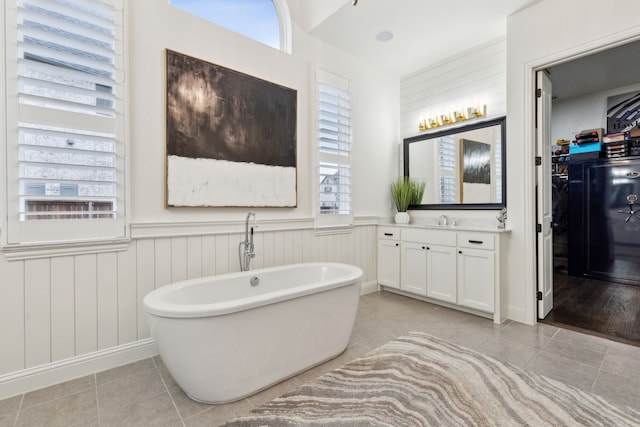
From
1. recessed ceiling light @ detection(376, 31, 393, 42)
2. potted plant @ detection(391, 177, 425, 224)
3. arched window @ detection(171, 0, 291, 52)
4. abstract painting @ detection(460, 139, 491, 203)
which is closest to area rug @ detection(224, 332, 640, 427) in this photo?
abstract painting @ detection(460, 139, 491, 203)

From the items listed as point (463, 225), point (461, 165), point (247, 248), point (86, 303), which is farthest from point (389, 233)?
point (86, 303)

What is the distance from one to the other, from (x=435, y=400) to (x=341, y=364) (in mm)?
661

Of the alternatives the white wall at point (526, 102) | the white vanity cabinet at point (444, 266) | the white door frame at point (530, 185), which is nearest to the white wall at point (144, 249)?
the white vanity cabinet at point (444, 266)

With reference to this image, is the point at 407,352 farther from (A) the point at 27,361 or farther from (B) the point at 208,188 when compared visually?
(A) the point at 27,361

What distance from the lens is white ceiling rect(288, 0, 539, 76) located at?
2844 mm

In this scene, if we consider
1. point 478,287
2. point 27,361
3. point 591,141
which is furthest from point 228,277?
point 591,141

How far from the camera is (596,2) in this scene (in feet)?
8.13

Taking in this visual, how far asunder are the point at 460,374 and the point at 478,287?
123 centimetres

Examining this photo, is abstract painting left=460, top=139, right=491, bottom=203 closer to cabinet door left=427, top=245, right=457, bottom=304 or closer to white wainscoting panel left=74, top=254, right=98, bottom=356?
cabinet door left=427, top=245, right=457, bottom=304

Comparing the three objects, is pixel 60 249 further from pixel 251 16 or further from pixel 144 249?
pixel 251 16

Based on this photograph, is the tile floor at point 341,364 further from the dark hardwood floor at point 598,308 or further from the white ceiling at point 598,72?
the white ceiling at point 598,72

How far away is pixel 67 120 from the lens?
1.98 m

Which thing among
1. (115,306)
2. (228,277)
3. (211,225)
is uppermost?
(211,225)

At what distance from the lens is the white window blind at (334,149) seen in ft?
11.2
